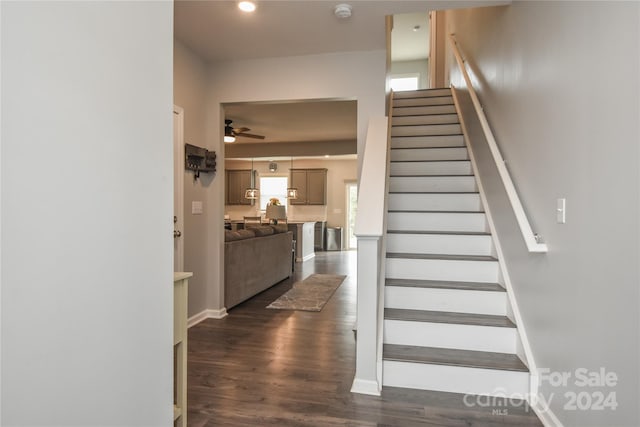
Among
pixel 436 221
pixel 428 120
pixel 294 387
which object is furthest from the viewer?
pixel 428 120

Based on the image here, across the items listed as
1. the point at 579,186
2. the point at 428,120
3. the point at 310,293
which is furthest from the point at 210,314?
the point at 428,120

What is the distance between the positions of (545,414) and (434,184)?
229cm

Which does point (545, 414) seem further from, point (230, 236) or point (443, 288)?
A: point (230, 236)

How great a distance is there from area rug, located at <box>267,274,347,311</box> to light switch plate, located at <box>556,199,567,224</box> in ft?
9.46

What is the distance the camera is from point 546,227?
78.0 inches

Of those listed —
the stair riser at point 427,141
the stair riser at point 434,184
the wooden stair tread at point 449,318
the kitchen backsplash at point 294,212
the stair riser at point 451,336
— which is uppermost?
the stair riser at point 427,141

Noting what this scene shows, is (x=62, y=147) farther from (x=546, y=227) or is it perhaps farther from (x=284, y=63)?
(x=284, y=63)

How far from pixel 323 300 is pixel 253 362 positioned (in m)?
1.99

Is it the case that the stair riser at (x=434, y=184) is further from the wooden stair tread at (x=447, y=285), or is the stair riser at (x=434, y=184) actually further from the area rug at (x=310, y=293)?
the area rug at (x=310, y=293)

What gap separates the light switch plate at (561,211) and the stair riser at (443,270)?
3.22 ft

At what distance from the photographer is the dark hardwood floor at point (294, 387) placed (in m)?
1.97

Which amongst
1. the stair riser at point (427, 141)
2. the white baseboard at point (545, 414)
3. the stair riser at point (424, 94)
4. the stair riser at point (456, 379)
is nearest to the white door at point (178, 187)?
the stair riser at point (456, 379)

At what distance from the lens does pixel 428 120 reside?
484 centimetres

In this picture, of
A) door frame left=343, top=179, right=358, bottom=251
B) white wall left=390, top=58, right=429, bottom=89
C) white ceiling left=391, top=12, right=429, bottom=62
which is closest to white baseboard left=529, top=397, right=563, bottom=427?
white ceiling left=391, top=12, right=429, bottom=62
